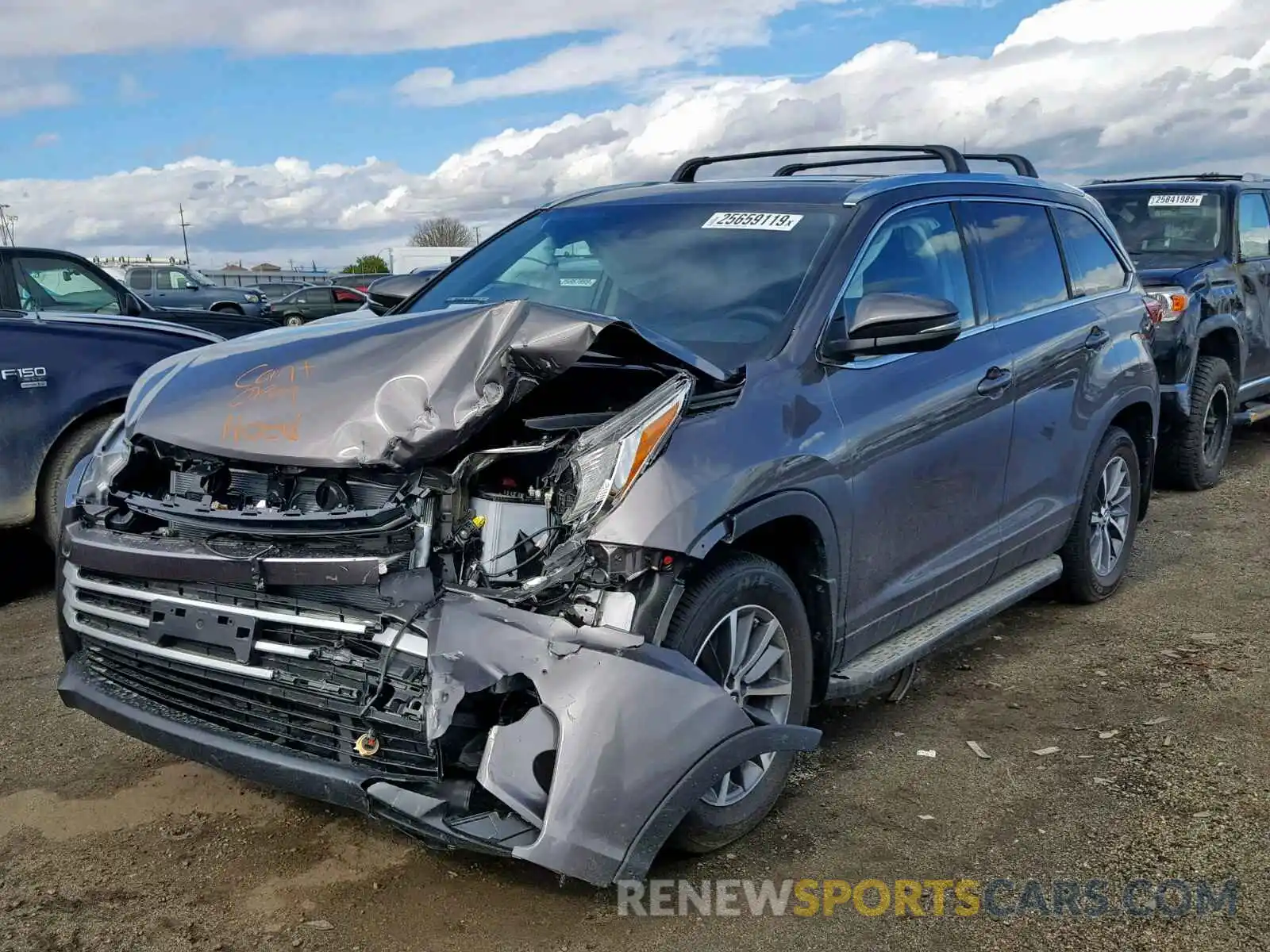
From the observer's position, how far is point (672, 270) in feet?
13.4

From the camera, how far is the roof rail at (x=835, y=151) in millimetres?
4906

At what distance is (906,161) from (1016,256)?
2.38 feet

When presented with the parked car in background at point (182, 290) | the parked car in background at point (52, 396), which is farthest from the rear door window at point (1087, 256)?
the parked car in background at point (182, 290)

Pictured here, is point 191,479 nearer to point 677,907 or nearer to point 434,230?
point 677,907

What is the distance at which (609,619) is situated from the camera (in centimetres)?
286

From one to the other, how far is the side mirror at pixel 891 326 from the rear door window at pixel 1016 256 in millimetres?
953

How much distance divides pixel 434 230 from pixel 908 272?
7169cm

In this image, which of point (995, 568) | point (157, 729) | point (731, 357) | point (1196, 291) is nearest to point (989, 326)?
point (995, 568)

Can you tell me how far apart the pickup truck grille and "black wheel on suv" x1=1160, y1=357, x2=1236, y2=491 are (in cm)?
692

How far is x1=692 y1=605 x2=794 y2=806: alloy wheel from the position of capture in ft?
10.5

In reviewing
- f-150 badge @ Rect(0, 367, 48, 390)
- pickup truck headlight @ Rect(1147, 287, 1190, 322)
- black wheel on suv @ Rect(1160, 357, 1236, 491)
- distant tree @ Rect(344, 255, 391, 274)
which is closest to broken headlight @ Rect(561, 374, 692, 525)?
f-150 badge @ Rect(0, 367, 48, 390)

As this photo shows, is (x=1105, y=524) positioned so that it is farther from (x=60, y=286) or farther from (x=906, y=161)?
(x=60, y=286)

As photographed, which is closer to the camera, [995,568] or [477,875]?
[477,875]

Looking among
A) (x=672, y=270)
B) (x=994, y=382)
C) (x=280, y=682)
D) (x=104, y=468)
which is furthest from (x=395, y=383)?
(x=994, y=382)
